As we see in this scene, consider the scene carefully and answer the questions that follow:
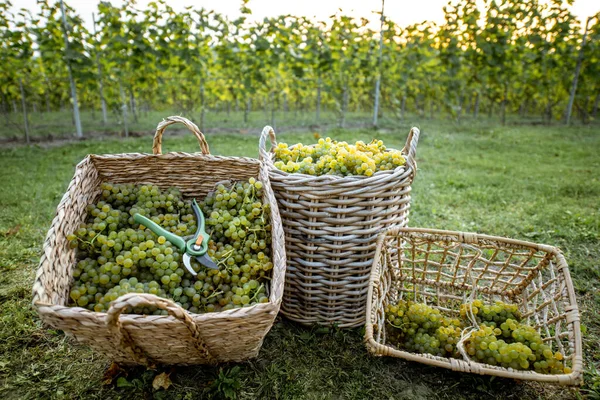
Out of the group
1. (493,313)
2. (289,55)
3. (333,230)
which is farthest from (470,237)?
(289,55)

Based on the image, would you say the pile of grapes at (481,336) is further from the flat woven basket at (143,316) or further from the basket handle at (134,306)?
the basket handle at (134,306)

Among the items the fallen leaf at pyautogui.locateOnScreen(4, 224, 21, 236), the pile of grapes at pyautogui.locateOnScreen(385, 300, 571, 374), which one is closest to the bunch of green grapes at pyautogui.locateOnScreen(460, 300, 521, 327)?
the pile of grapes at pyautogui.locateOnScreen(385, 300, 571, 374)

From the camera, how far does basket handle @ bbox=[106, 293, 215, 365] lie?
1.21 meters

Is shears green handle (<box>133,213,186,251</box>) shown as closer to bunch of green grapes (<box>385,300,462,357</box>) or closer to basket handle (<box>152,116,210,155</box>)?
basket handle (<box>152,116,210,155</box>)

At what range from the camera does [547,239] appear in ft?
11.4

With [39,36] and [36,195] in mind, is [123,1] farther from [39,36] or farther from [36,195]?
[36,195]

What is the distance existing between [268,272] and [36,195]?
170 inches

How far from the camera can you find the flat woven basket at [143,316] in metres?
1.31

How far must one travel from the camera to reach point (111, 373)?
180cm

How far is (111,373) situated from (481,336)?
6.10ft

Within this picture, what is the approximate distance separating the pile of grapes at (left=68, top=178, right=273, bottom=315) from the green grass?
0.45m

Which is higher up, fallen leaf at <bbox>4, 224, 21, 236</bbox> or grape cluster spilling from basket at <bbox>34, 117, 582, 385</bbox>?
grape cluster spilling from basket at <bbox>34, 117, 582, 385</bbox>

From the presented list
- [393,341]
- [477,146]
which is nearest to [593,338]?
[393,341]

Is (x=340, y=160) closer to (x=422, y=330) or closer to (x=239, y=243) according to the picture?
(x=239, y=243)
